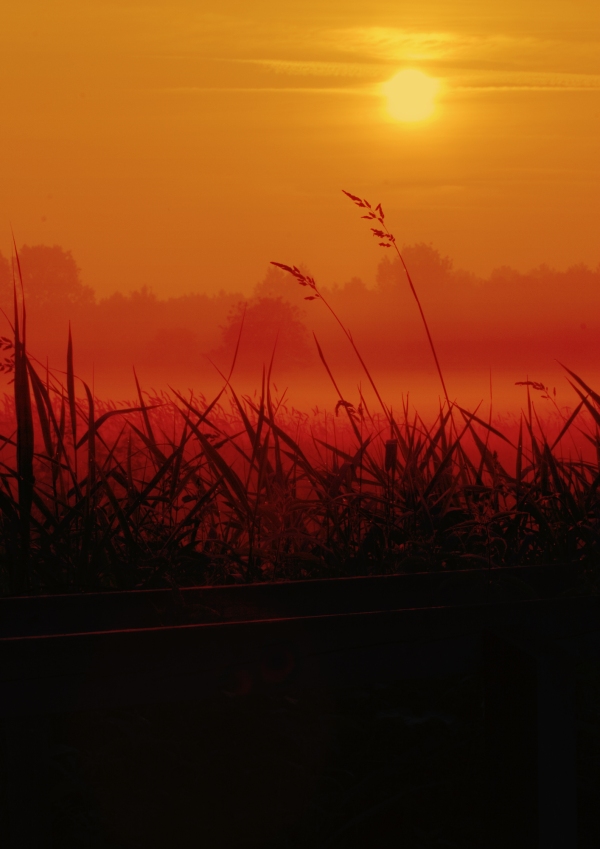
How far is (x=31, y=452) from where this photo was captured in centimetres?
254

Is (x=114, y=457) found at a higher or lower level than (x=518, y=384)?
lower

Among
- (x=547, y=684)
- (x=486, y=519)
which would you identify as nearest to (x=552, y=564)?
(x=486, y=519)

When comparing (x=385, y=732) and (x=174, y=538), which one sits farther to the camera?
(x=174, y=538)

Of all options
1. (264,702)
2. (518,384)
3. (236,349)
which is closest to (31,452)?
(236,349)

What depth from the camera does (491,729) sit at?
1827mm

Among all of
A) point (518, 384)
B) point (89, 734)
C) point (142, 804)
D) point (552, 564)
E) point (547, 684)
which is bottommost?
point (142, 804)

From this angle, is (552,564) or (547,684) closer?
(547,684)

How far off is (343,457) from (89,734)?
4.73 ft

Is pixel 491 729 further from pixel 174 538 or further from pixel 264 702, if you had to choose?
pixel 174 538

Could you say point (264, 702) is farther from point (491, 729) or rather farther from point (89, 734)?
point (491, 729)

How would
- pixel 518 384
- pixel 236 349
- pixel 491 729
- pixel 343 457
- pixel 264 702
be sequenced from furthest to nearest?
pixel 518 384
pixel 343 457
pixel 236 349
pixel 264 702
pixel 491 729

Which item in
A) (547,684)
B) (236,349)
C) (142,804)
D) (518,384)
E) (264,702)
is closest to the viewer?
(547,684)

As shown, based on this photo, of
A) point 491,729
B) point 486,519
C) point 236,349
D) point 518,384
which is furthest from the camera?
point 518,384

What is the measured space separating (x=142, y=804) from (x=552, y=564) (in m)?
1.37
